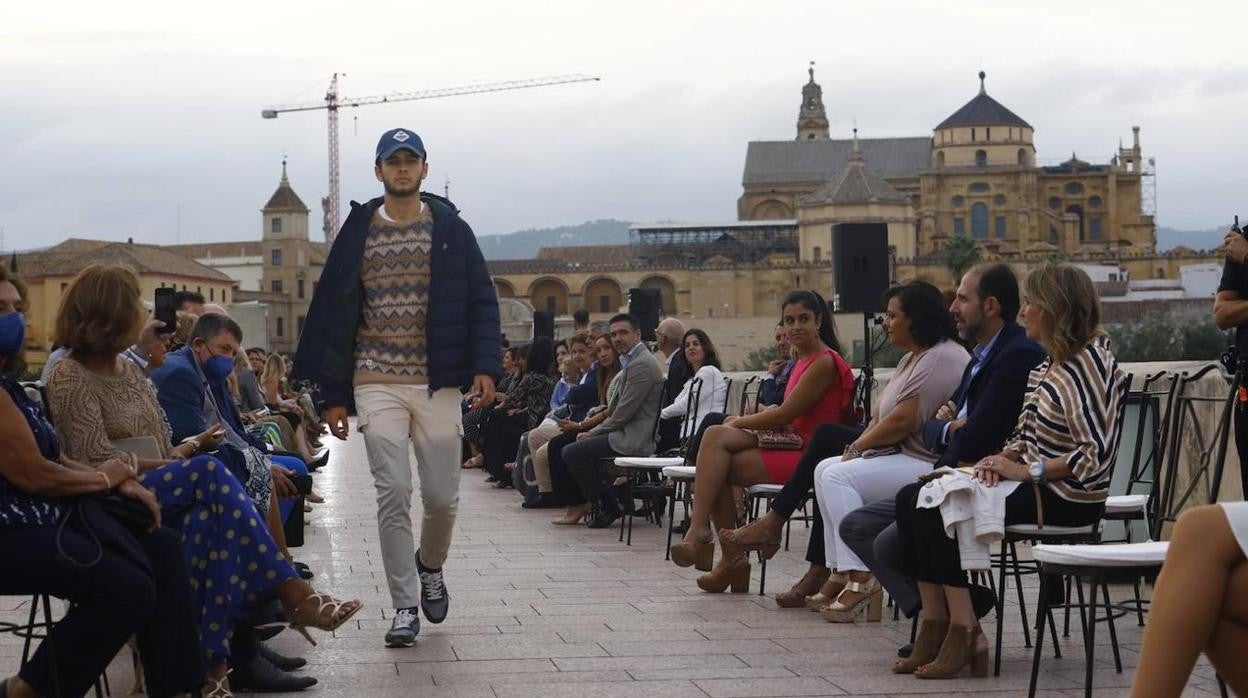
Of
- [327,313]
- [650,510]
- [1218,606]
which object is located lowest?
[650,510]

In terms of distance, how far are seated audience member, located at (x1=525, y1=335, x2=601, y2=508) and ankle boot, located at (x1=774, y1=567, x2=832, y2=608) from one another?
4846mm

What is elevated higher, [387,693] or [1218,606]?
[1218,606]

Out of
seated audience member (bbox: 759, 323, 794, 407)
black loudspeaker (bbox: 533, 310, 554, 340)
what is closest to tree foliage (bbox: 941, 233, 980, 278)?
black loudspeaker (bbox: 533, 310, 554, 340)

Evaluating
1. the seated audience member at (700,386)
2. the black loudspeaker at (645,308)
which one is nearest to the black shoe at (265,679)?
the seated audience member at (700,386)

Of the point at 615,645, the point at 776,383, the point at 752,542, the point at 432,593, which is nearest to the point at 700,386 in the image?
the point at 776,383

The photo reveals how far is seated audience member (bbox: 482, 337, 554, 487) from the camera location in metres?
15.4

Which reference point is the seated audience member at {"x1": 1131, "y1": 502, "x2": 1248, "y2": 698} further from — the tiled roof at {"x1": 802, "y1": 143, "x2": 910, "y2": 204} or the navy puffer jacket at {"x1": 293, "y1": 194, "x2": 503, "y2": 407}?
the tiled roof at {"x1": 802, "y1": 143, "x2": 910, "y2": 204}

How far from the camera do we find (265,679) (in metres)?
5.40

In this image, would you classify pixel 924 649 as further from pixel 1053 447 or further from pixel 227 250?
pixel 227 250

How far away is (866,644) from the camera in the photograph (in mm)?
6246

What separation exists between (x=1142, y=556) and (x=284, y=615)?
2589mm

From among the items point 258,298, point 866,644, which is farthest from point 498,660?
point 258,298

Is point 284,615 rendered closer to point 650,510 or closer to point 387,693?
point 387,693

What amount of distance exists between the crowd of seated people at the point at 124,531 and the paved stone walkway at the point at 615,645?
0.42 meters
